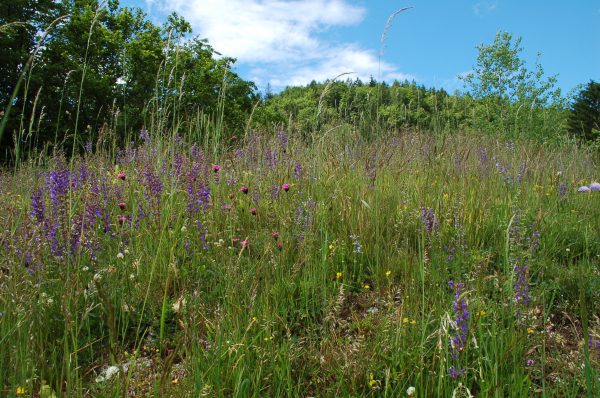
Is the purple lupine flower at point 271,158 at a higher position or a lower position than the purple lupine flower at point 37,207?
higher

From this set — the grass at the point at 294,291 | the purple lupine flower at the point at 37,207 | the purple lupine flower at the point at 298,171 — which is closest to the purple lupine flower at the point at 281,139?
the grass at the point at 294,291

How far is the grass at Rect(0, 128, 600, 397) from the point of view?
5.36ft

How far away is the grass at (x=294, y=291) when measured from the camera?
1635 millimetres

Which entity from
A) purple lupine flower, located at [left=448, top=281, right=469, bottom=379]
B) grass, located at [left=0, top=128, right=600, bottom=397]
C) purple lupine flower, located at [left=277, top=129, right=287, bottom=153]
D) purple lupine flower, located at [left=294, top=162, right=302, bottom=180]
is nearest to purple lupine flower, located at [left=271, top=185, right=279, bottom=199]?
grass, located at [left=0, top=128, right=600, bottom=397]

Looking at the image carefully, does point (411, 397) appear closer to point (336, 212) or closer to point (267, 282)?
point (267, 282)

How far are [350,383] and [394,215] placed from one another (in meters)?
1.73

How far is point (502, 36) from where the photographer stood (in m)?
18.3

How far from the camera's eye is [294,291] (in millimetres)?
2324

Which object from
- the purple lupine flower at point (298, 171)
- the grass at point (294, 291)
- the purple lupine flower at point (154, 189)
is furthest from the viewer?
the purple lupine flower at point (298, 171)

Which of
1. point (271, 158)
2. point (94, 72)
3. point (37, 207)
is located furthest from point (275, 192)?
point (94, 72)

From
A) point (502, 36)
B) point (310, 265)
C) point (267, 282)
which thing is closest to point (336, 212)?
point (310, 265)

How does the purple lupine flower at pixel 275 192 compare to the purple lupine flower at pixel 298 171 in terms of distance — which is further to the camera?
the purple lupine flower at pixel 298 171

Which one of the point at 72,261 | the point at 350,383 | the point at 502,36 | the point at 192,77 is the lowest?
the point at 350,383

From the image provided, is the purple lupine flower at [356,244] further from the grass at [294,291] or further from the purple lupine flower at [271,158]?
the purple lupine flower at [271,158]
